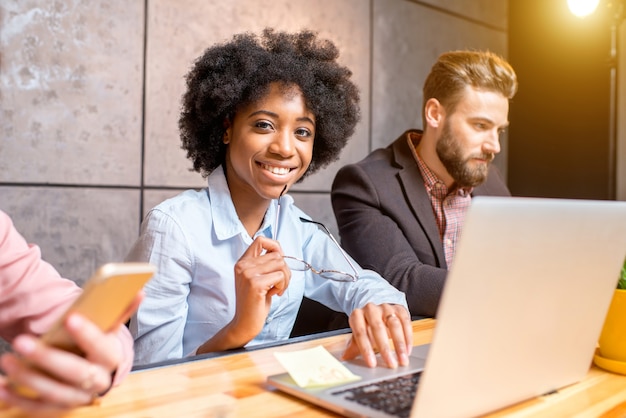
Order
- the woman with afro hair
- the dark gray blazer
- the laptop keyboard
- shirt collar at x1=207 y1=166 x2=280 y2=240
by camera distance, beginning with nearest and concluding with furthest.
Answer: the laptop keyboard → the woman with afro hair → shirt collar at x1=207 y1=166 x2=280 y2=240 → the dark gray blazer

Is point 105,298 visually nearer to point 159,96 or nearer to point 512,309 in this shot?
point 512,309

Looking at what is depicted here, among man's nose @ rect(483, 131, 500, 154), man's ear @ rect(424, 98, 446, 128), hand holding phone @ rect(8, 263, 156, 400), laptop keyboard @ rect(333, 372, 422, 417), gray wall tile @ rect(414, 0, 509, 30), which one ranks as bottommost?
laptop keyboard @ rect(333, 372, 422, 417)

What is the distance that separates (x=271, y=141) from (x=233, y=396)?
2.70 feet

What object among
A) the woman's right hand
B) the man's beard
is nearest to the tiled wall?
the man's beard

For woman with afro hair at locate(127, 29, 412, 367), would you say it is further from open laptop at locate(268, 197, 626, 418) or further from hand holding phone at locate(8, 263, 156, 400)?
hand holding phone at locate(8, 263, 156, 400)

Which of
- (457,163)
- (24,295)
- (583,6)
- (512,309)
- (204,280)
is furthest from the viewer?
(583,6)

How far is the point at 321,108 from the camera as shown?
163cm

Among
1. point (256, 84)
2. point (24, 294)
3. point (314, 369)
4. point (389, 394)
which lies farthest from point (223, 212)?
point (389, 394)

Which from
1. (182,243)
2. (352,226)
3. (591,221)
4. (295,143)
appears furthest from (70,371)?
(352,226)

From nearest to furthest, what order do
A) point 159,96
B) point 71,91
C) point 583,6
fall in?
point 71,91
point 159,96
point 583,6

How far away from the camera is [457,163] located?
2221 millimetres

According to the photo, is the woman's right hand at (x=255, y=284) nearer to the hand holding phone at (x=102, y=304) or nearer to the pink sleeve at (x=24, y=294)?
the pink sleeve at (x=24, y=294)

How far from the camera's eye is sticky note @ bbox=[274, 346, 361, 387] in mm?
796

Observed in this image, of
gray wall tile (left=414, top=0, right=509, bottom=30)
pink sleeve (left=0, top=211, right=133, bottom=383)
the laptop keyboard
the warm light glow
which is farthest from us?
gray wall tile (left=414, top=0, right=509, bottom=30)
